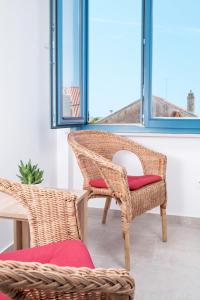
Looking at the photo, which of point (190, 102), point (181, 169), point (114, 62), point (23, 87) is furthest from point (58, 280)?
point (114, 62)

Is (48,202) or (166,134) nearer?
(48,202)

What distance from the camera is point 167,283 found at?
6.55 feet

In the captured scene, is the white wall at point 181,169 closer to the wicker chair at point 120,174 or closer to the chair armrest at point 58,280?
the wicker chair at point 120,174

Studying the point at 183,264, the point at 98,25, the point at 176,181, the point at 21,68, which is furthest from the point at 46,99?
the point at 183,264

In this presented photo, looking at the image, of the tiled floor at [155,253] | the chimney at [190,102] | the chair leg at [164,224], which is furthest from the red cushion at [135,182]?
the chimney at [190,102]

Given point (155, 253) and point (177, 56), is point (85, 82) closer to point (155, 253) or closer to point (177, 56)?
point (177, 56)

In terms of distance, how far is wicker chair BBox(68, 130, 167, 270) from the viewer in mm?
2158

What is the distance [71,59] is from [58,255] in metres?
2.11

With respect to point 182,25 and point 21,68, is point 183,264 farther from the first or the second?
point 182,25

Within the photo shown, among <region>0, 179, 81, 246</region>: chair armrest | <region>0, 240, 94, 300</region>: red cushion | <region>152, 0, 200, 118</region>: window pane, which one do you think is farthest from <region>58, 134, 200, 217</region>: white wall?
<region>0, 240, 94, 300</region>: red cushion

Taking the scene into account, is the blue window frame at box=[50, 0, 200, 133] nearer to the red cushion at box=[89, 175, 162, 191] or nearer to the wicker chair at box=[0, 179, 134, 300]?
the red cushion at box=[89, 175, 162, 191]

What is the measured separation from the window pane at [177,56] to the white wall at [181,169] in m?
0.27

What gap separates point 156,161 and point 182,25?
125cm

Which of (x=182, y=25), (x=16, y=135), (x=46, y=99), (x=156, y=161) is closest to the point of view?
(x=16, y=135)
